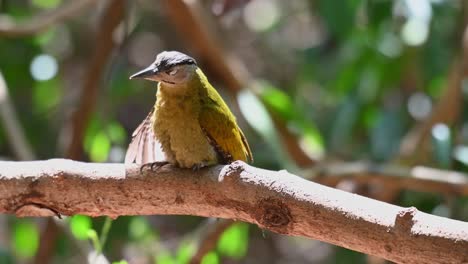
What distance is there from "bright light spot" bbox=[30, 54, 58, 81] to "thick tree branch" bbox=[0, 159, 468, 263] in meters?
2.26

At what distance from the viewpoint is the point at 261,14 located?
535 cm

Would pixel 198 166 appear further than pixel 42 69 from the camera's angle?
No

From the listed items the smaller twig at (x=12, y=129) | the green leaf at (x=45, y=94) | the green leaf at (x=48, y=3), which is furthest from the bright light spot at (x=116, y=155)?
the green leaf at (x=48, y=3)

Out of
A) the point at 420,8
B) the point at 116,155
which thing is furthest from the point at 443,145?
the point at 116,155

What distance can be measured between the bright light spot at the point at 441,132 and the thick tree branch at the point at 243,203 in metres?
1.74

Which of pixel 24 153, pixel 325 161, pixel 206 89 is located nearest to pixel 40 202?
pixel 206 89

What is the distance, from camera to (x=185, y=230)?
194 inches

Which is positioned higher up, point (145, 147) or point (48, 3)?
point (48, 3)

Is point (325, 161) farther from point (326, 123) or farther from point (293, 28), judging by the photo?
point (293, 28)

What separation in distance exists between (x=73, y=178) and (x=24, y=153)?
64.0 inches

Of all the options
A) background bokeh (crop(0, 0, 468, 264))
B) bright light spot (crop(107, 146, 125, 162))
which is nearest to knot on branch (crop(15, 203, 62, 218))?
background bokeh (crop(0, 0, 468, 264))

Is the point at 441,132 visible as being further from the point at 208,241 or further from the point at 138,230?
the point at 138,230

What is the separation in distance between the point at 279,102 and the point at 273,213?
2100mm

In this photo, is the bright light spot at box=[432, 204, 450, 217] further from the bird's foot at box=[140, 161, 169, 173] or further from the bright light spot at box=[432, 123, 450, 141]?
the bird's foot at box=[140, 161, 169, 173]
